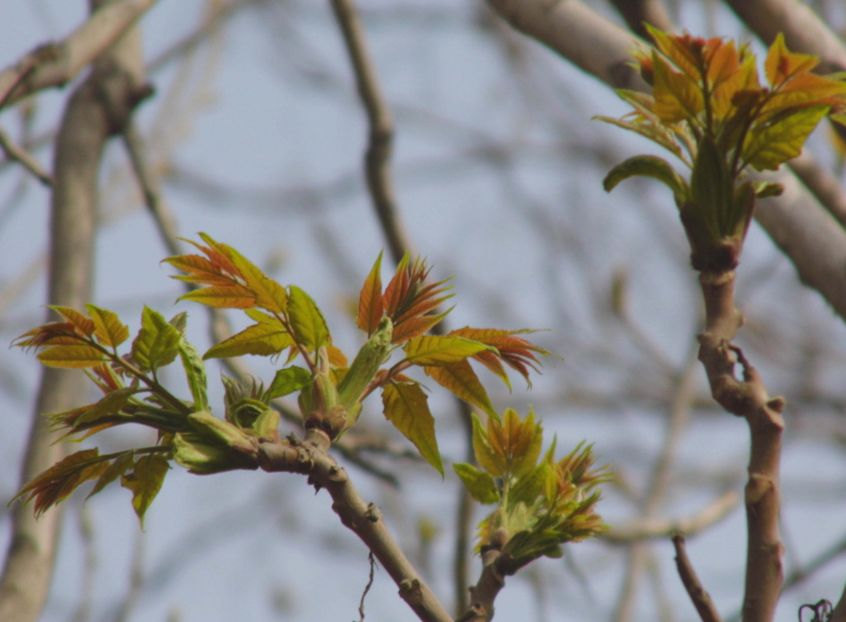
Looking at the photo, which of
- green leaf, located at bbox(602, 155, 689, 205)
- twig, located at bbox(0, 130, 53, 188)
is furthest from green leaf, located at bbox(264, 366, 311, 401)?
twig, located at bbox(0, 130, 53, 188)

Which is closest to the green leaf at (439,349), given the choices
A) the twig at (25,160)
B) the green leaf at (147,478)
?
the green leaf at (147,478)

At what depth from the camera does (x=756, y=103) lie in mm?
743

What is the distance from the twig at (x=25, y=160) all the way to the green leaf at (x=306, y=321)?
1.19 m

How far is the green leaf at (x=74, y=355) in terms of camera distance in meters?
0.80

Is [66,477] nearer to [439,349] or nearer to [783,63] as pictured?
[439,349]

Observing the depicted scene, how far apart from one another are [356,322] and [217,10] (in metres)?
3.02

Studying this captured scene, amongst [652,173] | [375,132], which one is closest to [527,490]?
[652,173]

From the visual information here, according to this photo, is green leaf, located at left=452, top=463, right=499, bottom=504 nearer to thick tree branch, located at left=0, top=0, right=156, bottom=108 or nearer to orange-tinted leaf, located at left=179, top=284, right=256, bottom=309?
orange-tinted leaf, located at left=179, top=284, right=256, bottom=309

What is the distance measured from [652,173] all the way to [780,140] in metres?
0.10

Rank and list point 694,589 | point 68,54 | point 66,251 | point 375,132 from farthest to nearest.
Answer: point 375,132 → point 66,251 → point 68,54 → point 694,589

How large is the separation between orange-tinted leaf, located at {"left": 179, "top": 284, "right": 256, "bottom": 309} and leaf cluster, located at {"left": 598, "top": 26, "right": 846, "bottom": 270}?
0.29m

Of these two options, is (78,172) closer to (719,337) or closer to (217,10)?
(719,337)

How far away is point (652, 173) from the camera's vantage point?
0.79 m

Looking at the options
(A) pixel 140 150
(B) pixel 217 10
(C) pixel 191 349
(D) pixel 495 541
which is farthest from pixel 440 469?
(B) pixel 217 10
